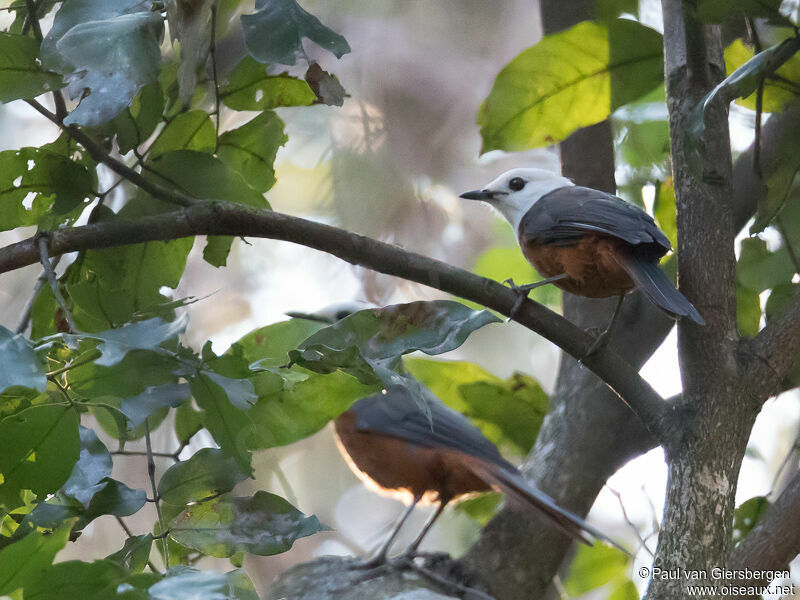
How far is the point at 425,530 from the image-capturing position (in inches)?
96.3

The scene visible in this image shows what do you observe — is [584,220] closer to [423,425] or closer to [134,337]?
[423,425]

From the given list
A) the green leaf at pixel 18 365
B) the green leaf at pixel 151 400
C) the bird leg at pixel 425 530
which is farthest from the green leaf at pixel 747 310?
the green leaf at pixel 18 365

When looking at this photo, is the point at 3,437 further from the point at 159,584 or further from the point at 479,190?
the point at 479,190

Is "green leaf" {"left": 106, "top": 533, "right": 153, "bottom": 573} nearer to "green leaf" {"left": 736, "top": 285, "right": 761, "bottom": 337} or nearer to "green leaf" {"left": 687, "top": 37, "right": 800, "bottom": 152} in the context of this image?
"green leaf" {"left": 687, "top": 37, "right": 800, "bottom": 152}

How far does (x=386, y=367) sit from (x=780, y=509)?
2.86 ft

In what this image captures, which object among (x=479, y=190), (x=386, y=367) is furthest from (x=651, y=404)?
(x=479, y=190)

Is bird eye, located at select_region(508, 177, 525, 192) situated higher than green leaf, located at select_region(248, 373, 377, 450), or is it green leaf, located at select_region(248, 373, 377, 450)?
bird eye, located at select_region(508, 177, 525, 192)

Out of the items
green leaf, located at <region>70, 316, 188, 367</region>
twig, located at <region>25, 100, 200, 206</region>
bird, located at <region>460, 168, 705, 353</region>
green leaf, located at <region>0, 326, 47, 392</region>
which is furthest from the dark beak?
green leaf, located at <region>0, 326, 47, 392</region>

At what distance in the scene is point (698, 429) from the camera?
1.50 m

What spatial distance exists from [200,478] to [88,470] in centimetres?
19

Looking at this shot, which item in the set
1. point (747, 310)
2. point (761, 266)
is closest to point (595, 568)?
point (747, 310)

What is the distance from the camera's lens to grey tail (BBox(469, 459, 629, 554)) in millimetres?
2053

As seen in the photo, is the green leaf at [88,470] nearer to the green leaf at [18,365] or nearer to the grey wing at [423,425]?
the green leaf at [18,365]

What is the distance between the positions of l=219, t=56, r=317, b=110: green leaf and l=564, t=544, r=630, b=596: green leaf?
4.44ft
